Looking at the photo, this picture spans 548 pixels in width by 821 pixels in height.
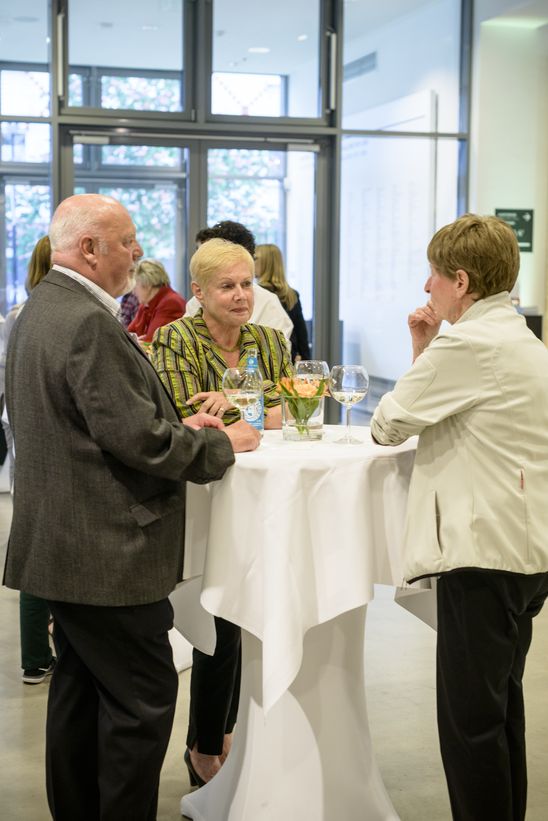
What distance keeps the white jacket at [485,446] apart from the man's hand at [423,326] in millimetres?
402

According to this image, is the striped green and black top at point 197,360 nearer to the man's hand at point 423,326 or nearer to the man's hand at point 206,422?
the man's hand at point 206,422

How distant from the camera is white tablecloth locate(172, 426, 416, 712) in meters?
2.40

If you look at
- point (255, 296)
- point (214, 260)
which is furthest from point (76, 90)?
point (214, 260)

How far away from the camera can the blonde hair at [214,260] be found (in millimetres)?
2996

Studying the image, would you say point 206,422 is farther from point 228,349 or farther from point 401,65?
point 401,65

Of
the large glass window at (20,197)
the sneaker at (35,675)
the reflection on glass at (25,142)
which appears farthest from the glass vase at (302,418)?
the reflection on glass at (25,142)

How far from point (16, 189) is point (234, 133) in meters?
1.79

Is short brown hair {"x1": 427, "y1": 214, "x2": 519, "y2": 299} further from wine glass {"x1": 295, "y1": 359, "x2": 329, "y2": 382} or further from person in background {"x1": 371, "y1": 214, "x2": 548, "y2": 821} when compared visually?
wine glass {"x1": 295, "y1": 359, "x2": 329, "y2": 382}

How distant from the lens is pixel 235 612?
2500 millimetres

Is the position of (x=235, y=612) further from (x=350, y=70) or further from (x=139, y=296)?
(x=350, y=70)

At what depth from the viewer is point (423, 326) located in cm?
272

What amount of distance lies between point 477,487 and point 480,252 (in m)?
0.51

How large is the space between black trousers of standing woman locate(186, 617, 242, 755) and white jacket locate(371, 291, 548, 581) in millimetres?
952

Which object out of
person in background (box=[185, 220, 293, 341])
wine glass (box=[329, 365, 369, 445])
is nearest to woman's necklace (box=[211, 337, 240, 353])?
wine glass (box=[329, 365, 369, 445])
